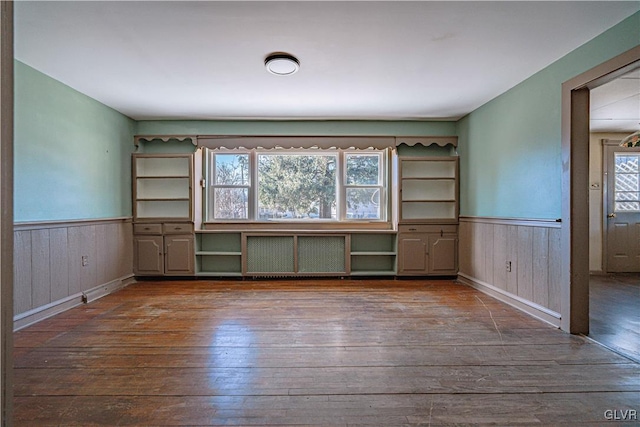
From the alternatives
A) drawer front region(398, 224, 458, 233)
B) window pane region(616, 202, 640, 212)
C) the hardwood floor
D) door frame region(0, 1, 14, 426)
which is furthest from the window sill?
door frame region(0, 1, 14, 426)

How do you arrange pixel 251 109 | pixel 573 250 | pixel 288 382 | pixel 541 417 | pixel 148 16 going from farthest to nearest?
pixel 251 109, pixel 573 250, pixel 148 16, pixel 288 382, pixel 541 417

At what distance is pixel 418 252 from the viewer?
469cm

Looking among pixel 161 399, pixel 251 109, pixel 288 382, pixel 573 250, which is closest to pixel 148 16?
pixel 251 109

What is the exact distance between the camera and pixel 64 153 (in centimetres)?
337

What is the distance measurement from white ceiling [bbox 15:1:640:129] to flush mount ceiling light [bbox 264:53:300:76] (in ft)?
0.24

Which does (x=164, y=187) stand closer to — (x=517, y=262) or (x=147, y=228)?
(x=147, y=228)

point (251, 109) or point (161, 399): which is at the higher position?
point (251, 109)

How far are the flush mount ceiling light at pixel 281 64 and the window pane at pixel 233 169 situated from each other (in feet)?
7.19

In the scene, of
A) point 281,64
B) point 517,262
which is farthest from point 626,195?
point 281,64

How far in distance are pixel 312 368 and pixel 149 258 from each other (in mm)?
3605

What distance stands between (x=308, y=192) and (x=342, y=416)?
369 cm

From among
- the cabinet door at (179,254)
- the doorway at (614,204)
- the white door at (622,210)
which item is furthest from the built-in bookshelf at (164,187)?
the white door at (622,210)

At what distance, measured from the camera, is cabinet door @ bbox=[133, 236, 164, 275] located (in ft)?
15.1

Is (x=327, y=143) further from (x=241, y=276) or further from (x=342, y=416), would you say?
(x=342, y=416)
